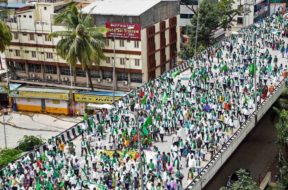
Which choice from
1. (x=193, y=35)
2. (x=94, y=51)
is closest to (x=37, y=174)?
(x=94, y=51)

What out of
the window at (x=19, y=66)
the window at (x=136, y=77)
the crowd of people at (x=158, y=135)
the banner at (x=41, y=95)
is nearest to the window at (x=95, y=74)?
the window at (x=136, y=77)

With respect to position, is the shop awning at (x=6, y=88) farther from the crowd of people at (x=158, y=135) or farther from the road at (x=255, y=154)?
the road at (x=255, y=154)

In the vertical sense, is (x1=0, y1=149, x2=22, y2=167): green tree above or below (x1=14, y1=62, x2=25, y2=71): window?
below

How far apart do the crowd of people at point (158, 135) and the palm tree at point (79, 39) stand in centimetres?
1283

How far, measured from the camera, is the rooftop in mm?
65338

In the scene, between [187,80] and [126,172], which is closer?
[126,172]

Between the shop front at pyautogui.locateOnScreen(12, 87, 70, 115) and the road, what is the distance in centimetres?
2408

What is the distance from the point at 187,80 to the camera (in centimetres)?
5228

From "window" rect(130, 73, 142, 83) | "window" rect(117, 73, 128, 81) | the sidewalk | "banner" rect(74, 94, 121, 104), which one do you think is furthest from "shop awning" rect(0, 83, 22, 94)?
"window" rect(130, 73, 142, 83)

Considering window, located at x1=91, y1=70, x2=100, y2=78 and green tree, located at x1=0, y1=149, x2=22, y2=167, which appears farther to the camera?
window, located at x1=91, y1=70, x2=100, y2=78

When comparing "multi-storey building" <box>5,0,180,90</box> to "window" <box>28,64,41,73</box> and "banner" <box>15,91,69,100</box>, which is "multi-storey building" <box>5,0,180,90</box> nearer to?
"window" <box>28,64,41,73</box>

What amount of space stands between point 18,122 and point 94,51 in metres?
13.2

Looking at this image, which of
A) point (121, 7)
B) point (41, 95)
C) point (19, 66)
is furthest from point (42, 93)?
point (121, 7)

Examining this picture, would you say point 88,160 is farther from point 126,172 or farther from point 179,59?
point 179,59
